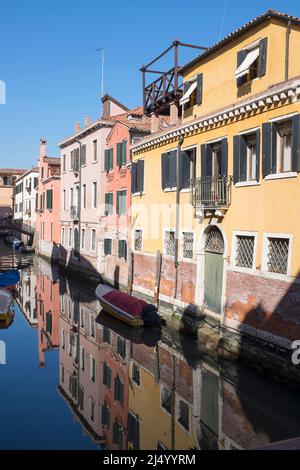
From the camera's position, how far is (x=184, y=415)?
1005 centimetres

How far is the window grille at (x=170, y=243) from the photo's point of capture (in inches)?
691

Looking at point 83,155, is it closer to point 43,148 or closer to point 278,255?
point 43,148

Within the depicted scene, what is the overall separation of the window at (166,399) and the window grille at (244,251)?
13.4 ft

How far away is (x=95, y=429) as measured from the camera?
378 inches

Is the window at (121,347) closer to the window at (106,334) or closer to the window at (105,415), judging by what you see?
the window at (106,334)

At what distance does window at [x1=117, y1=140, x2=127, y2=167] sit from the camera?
2284 centimetres

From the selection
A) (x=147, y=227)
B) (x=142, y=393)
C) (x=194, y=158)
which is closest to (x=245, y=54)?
(x=194, y=158)

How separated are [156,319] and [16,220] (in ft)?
167

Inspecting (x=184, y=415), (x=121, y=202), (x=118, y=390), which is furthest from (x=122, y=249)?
(x=184, y=415)

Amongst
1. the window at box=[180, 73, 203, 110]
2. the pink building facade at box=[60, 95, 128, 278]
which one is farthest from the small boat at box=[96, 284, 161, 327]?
the pink building facade at box=[60, 95, 128, 278]

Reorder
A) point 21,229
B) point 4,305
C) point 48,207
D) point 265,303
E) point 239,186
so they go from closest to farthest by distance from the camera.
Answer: point 265,303, point 239,186, point 4,305, point 48,207, point 21,229

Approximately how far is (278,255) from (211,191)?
3.44 m

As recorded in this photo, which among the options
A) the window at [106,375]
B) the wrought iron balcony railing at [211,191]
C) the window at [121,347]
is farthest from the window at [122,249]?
the window at [106,375]

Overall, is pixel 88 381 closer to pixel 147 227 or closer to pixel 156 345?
pixel 156 345
